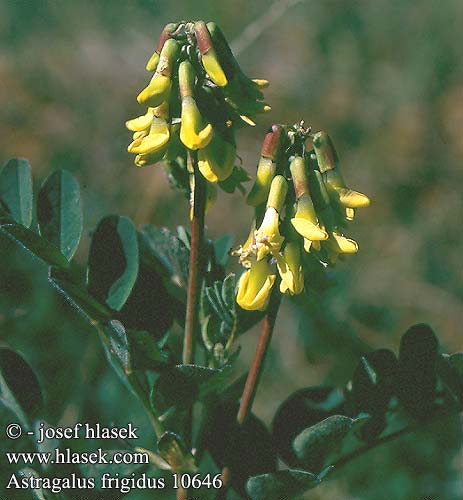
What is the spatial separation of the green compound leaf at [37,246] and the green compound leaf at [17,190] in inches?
5.8

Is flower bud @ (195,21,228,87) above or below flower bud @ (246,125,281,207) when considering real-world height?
above

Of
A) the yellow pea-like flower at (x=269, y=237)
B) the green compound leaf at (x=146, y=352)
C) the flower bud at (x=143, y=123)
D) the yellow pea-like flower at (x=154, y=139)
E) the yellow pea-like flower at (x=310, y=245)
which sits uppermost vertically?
the flower bud at (x=143, y=123)

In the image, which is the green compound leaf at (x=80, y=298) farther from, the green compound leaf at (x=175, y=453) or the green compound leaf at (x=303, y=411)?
the green compound leaf at (x=303, y=411)

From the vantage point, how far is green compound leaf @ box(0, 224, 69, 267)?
1329 mm

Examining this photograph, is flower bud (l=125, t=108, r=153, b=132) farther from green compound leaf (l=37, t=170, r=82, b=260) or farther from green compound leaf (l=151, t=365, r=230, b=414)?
green compound leaf (l=151, t=365, r=230, b=414)

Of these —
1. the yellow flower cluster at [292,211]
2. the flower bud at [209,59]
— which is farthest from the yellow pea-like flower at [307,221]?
the flower bud at [209,59]

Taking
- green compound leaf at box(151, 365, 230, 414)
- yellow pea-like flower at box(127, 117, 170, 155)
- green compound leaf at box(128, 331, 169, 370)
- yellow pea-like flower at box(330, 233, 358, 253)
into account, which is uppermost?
yellow pea-like flower at box(127, 117, 170, 155)

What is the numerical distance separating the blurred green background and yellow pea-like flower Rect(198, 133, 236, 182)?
0.80 m

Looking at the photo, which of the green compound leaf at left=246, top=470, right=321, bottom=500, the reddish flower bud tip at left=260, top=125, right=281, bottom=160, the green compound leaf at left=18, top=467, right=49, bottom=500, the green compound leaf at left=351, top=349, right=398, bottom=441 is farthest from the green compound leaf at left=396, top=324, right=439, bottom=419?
the green compound leaf at left=18, top=467, right=49, bottom=500

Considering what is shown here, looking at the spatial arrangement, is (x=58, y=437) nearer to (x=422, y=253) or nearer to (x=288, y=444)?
(x=288, y=444)

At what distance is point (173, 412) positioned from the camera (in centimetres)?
141

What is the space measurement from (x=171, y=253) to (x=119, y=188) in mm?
2322

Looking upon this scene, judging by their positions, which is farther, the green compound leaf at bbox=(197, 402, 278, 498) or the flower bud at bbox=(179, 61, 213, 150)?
the green compound leaf at bbox=(197, 402, 278, 498)

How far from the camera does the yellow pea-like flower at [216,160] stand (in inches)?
50.1
